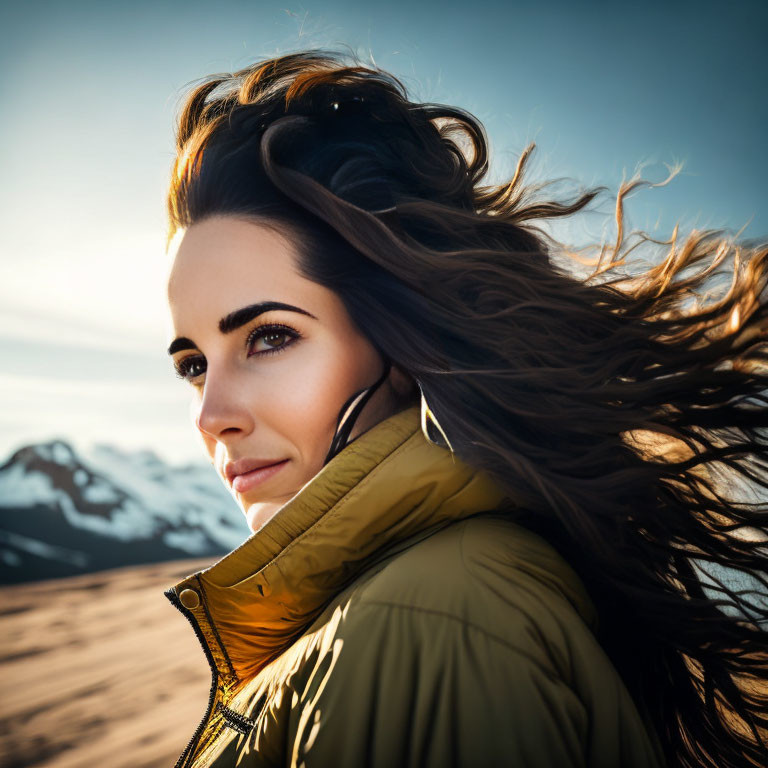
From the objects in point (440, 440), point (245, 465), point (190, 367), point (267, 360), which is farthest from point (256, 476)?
point (190, 367)

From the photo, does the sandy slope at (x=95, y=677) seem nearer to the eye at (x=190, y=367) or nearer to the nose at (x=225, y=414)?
the eye at (x=190, y=367)

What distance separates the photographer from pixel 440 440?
3.91 feet

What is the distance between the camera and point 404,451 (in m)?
1.14

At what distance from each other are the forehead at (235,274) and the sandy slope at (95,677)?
381cm

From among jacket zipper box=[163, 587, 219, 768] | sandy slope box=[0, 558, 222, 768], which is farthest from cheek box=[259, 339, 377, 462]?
sandy slope box=[0, 558, 222, 768]

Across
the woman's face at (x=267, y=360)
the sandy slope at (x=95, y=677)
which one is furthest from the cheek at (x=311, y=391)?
the sandy slope at (x=95, y=677)

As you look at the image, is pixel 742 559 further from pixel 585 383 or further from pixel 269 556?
pixel 269 556

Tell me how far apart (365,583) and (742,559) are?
119cm

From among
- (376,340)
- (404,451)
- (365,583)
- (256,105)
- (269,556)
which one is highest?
(256,105)

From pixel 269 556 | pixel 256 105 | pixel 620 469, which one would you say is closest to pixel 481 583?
pixel 269 556

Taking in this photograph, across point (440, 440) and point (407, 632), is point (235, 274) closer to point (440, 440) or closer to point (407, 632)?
point (440, 440)

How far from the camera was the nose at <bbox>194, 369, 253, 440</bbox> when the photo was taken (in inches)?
56.8

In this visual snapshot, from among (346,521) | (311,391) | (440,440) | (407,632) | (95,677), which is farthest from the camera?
(95,677)

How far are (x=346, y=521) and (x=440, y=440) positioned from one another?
0.29 metres
